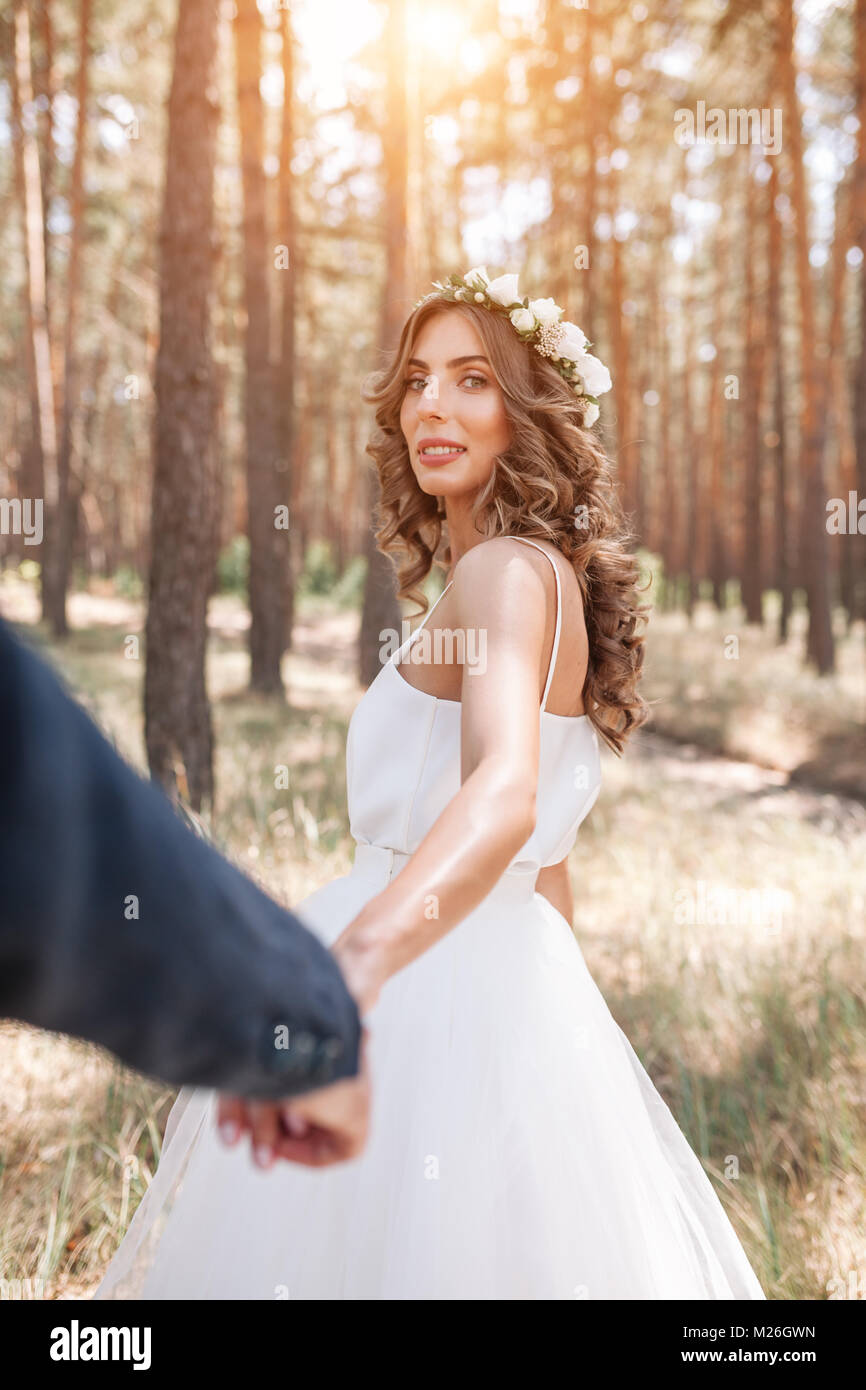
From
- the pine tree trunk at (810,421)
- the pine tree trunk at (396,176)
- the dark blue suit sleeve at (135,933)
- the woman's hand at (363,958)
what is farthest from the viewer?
the pine tree trunk at (810,421)

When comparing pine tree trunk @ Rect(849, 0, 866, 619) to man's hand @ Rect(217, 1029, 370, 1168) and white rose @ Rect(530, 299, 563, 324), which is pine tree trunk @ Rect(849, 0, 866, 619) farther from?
man's hand @ Rect(217, 1029, 370, 1168)

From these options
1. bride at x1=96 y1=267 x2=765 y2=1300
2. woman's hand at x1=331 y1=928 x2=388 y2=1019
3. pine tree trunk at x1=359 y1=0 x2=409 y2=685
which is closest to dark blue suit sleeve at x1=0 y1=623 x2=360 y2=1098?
woman's hand at x1=331 y1=928 x2=388 y2=1019

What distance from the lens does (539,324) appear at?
228cm

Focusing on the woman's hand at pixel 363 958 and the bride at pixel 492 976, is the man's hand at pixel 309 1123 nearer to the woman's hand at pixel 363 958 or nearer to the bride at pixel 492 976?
the woman's hand at pixel 363 958

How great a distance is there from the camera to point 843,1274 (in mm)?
2770

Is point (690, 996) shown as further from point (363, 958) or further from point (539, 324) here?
point (363, 958)

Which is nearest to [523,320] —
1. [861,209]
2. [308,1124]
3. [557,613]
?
[557,613]

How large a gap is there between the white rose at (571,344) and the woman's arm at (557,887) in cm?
112

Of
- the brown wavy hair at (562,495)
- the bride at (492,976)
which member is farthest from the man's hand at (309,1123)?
the brown wavy hair at (562,495)

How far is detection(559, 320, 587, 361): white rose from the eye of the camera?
229cm

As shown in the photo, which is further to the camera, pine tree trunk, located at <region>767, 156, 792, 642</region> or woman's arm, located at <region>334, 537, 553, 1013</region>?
pine tree trunk, located at <region>767, 156, 792, 642</region>

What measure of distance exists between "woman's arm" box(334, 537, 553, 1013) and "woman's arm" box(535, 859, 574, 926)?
0.68 metres

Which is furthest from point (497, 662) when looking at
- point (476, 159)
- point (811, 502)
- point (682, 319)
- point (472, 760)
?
point (682, 319)

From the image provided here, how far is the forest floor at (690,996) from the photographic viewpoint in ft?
9.70
